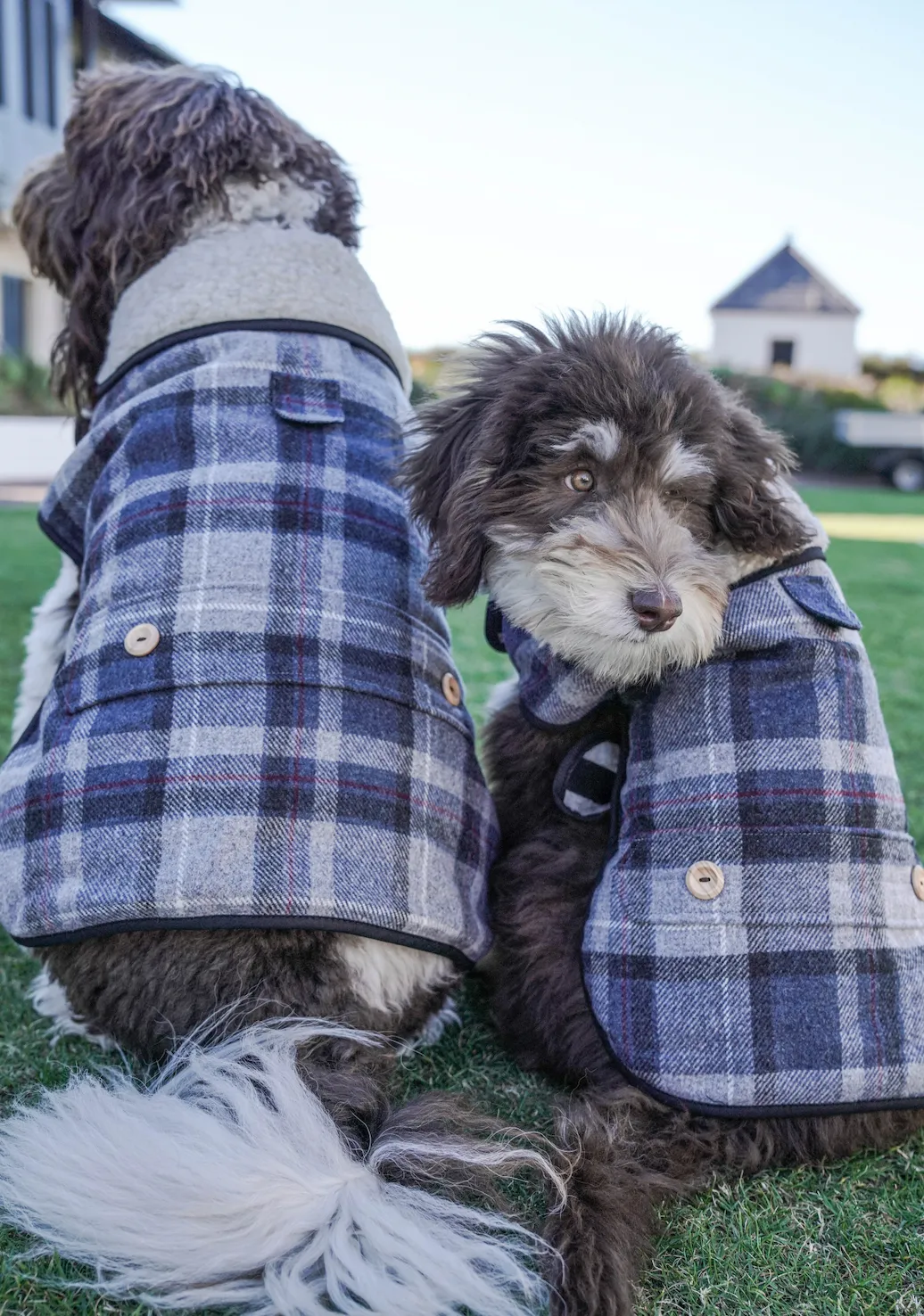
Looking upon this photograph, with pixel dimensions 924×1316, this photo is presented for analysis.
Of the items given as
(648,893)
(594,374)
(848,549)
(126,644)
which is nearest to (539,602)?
(594,374)

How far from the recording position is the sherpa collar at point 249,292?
8.55 ft

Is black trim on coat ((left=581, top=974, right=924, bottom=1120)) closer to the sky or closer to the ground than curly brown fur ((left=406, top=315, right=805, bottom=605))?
closer to the ground

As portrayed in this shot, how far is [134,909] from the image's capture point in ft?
6.86

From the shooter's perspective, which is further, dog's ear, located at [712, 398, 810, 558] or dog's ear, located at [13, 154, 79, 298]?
dog's ear, located at [13, 154, 79, 298]

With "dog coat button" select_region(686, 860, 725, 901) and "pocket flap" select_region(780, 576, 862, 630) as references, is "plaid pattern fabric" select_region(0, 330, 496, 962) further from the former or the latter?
"pocket flap" select_region(780, 576, 862, 630)

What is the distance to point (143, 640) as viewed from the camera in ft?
7.34

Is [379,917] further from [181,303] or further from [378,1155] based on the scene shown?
[181,303]

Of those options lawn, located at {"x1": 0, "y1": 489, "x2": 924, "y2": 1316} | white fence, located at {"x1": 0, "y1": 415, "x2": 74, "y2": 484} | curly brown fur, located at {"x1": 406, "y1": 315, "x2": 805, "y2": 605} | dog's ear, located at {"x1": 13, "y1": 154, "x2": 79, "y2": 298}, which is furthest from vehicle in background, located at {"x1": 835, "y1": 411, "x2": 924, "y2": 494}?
lawn, located at {"x1": 0, "y1": 489, "x2": 924, "y2": 1316}

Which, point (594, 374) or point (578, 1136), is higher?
point (594, 374)

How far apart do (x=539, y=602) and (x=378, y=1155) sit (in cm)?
104

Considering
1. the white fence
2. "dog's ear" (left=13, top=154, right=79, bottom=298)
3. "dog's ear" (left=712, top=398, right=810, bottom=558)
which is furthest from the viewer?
the white fence

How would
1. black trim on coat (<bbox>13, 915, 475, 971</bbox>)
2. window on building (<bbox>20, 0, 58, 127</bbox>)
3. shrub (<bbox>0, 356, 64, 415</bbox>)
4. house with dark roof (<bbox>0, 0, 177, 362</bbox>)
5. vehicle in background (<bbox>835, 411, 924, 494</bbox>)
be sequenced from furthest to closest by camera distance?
1. vehicle in background (<bbox>835, 411, 924, 494</bbox>)
2. window on building (<bbox>20, 0, 58, 127</bbox>)
3. house with dark roof (<bbox>0, 0, 177, 362</bbox>)
4. shrub (<bbox>0, 356, 64, 415</bbox>)
5. black trim on coat (<bbox>13, 915, 475, 971</bbox>)

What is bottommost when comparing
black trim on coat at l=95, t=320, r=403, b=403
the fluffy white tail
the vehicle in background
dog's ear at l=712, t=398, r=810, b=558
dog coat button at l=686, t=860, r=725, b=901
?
the vehicle in background

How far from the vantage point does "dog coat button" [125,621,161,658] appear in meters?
2.23
